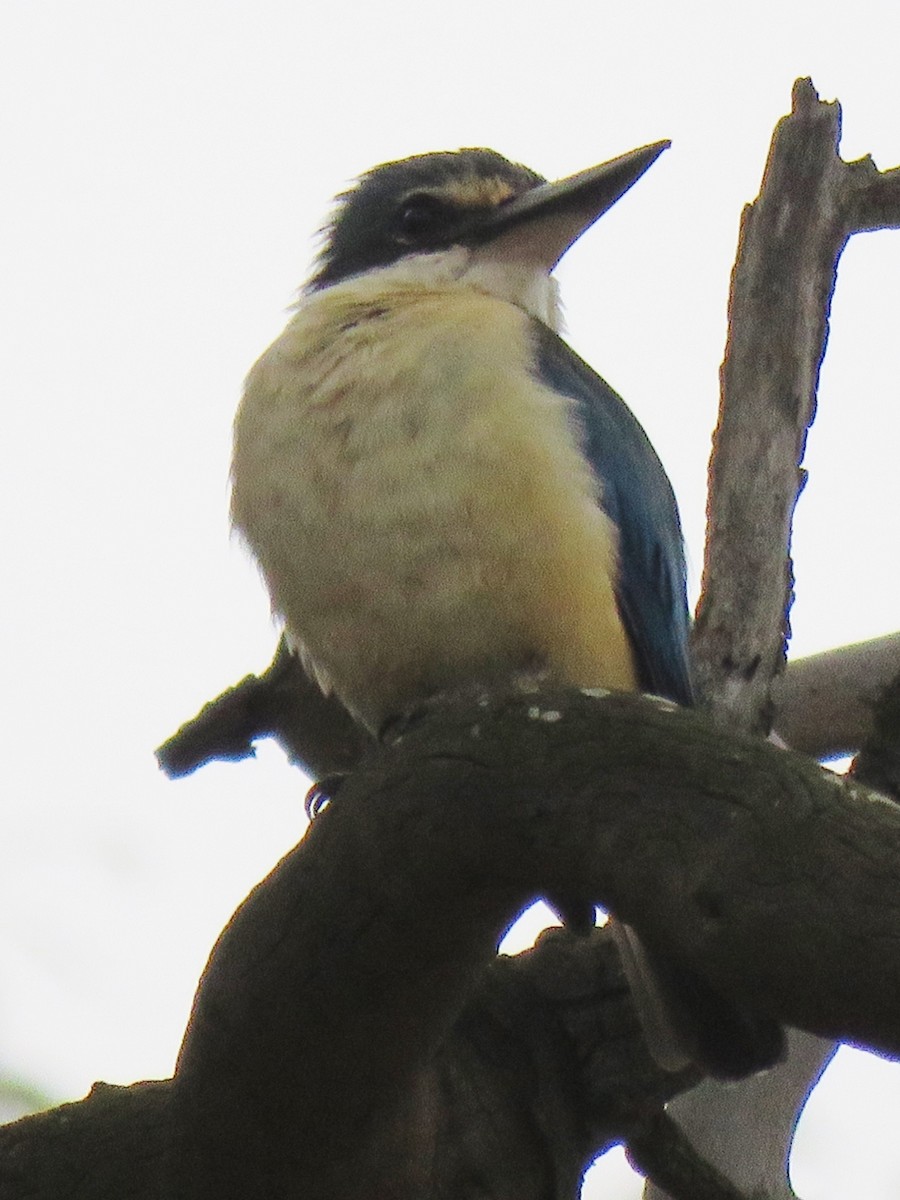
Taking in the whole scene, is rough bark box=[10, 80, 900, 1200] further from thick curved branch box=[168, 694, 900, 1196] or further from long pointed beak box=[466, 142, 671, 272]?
long pointed beak box=[466, 142, 671, 272]

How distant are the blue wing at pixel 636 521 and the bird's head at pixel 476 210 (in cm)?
44

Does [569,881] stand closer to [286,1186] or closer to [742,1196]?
[286,1186]

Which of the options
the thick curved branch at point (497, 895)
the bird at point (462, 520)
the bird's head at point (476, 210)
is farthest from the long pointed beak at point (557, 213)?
the thick curved branch at point (497, 895)

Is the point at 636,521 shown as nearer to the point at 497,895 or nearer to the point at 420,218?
the point at 420,218

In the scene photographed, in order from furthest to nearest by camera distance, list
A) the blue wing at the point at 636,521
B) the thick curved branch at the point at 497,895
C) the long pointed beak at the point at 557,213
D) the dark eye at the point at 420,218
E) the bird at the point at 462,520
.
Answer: the dark eye at the point at 420,218
the long pointed beak at the point at 557,213
the blue wing at the point at 636,521
the bird at the point at 462,520
the thick curved branch at the point at 497,895

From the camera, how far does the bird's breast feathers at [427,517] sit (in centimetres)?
368

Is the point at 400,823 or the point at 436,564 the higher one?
the point at 436,564

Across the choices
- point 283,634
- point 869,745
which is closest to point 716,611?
point 869,745

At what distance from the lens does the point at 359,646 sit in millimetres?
3877

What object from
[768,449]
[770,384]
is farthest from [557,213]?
[768,449]

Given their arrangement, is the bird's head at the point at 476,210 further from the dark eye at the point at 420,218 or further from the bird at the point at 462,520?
the bird at the point at 462,520

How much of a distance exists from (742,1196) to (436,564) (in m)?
1.39

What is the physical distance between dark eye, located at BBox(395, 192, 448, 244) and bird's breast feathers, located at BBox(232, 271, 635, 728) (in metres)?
0.80

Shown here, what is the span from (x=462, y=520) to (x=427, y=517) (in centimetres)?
7
